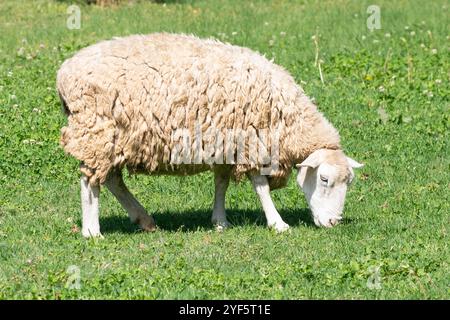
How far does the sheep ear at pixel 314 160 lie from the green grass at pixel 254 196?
553 millimetres

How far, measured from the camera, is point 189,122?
28.5ft

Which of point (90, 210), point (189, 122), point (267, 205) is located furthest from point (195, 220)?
point (189, 122)

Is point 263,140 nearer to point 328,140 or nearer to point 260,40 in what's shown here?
point 328,140

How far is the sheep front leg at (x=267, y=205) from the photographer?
9.08 m

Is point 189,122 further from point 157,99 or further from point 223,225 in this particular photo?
point 223,225

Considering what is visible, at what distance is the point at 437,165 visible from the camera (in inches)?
431

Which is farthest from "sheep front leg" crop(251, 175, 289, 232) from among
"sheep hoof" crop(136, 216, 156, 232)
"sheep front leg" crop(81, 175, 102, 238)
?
"sheep front leg" crop(81, 175, 102, 238)

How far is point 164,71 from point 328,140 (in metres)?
1.57

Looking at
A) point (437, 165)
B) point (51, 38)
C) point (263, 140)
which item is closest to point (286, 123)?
point (263, 140)

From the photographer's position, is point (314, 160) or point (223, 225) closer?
point (314, 160)

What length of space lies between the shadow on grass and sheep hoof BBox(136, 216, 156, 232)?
0.07 meters

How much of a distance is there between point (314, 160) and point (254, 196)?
4.74 feet

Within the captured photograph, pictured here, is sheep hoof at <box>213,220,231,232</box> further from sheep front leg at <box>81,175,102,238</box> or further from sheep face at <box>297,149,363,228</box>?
sheep front leg at <box>81,175,102,238</box>
